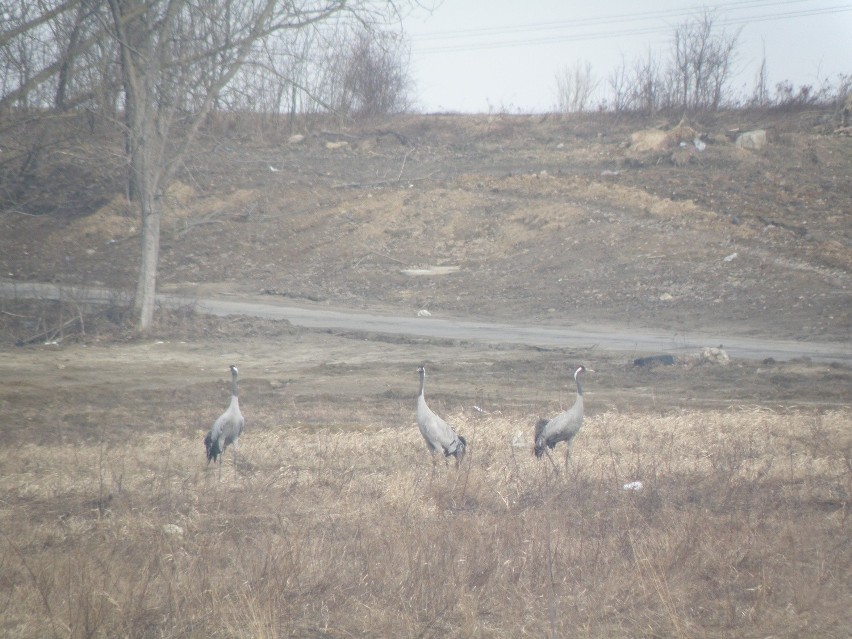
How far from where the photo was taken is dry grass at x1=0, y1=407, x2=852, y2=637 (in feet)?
16.5

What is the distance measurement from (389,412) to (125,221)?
26913mm

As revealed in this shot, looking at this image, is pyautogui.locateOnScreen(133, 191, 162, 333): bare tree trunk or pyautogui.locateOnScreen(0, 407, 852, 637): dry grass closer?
pyautogui.locateOnScreen(0, 407, 852, 637): dry grass

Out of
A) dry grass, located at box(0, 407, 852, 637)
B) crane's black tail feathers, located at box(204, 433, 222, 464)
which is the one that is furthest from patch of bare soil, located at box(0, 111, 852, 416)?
crane's black tail feathers, located at box(204, 433, 222, 464)

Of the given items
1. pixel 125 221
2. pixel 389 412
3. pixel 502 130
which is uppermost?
pixel 502 130

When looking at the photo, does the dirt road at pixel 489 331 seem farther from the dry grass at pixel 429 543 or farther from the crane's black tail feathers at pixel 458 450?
the crane's black tail feathers at pixel 458 450

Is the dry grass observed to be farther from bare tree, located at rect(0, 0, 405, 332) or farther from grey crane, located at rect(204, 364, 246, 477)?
bare tree, located at rect(0, 0, 405, 332)

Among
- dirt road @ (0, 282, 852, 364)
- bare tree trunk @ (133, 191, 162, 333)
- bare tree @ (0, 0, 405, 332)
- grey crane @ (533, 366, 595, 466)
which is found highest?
bare tree @ (0, 0, 405, 332)

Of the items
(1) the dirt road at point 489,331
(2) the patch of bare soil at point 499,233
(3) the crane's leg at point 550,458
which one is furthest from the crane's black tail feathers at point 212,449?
(1) the dirt road at point 489,331

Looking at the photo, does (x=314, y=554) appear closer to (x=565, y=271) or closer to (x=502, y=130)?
(x=565, y=271)

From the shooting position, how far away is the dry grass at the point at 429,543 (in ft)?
16.5

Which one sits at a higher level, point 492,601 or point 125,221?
point 125,221

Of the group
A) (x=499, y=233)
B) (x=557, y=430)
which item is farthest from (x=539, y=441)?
(x=499, y=233)

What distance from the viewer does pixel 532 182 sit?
123ft

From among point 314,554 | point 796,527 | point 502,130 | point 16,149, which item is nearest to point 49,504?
point 314,554
